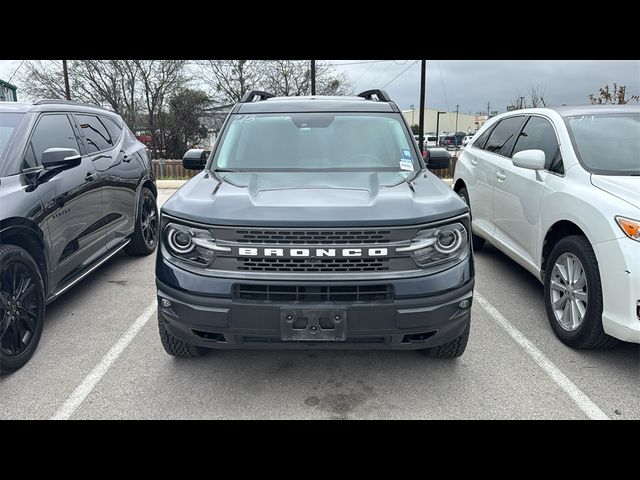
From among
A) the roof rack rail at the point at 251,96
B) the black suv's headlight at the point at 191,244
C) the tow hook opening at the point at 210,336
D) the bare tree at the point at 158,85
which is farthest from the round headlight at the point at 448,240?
the bare tree at the point at 158,85

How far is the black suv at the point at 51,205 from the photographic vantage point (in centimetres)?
329

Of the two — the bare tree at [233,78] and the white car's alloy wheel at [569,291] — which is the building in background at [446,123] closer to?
the bare tree at [233,78]

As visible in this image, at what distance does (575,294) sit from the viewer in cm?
350

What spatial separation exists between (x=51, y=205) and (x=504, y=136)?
14.6 feet

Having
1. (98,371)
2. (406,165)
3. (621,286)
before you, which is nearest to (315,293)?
(406,165)

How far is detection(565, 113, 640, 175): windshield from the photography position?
145 inches

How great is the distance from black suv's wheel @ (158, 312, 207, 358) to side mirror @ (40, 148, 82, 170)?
1.57m

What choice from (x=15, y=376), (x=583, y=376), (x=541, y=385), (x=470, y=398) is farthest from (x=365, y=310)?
(x=15, y=376)

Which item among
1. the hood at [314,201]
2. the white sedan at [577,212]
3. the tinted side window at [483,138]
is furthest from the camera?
the tinted side window at [483,138]

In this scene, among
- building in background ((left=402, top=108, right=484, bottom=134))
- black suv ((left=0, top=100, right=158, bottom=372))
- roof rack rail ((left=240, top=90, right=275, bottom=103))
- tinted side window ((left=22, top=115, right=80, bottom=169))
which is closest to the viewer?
black suv ((left=0, top=100, right=158, bottom=372))

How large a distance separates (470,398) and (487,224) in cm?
286

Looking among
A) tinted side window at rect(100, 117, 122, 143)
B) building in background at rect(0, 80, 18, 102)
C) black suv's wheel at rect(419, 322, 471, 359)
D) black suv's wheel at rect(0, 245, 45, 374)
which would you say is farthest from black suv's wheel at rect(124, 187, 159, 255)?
building in background at rect(0, 80, 18, 102)

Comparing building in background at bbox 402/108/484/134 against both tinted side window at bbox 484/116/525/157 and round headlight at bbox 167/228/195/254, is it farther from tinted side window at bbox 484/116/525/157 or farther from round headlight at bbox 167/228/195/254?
round headlight at bbox 167/228/195/254

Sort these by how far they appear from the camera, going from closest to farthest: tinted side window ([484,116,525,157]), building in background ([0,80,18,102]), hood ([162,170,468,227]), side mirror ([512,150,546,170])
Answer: hood ([162,170,468,227]) < side mirror ([512,150,546,170]) < tinted side window ([484,116,525,157]) < building in background ([0,80,18,102])
